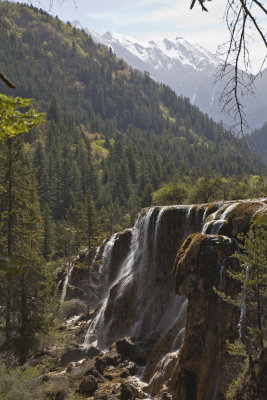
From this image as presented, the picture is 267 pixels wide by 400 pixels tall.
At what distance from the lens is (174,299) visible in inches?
844

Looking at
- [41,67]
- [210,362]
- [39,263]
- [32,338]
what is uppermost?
[41,67]

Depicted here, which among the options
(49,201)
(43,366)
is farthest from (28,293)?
(49,201)

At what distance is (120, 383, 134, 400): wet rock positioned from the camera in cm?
1455

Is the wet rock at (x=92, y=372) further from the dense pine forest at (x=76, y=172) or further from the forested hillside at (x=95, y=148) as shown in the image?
the forested hillside at (x=95, y=148)

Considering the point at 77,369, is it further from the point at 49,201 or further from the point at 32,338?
the point at 49,201

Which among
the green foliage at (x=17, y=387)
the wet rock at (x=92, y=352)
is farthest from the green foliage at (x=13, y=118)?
the wet rock at (x=92, y=352)

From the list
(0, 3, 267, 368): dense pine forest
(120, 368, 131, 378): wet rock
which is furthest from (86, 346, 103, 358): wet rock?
(120, 368, 131, 378): wet rock

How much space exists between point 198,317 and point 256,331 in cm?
494

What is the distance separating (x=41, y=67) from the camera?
176875 millimetres

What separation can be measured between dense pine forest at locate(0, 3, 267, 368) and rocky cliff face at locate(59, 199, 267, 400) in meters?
4.88

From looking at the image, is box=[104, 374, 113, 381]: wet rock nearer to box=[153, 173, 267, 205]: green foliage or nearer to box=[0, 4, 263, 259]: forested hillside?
box=[0, 4, 263, 259]: forested hillside

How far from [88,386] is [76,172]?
63122 mm

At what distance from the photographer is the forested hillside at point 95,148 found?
60.8 meters

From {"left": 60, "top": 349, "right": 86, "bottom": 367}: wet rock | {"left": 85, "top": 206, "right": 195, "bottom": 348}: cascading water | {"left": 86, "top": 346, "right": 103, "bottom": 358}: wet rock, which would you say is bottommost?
{"left": 60, "top": 349, "right": 86, "bottom": 367}: wet rock
